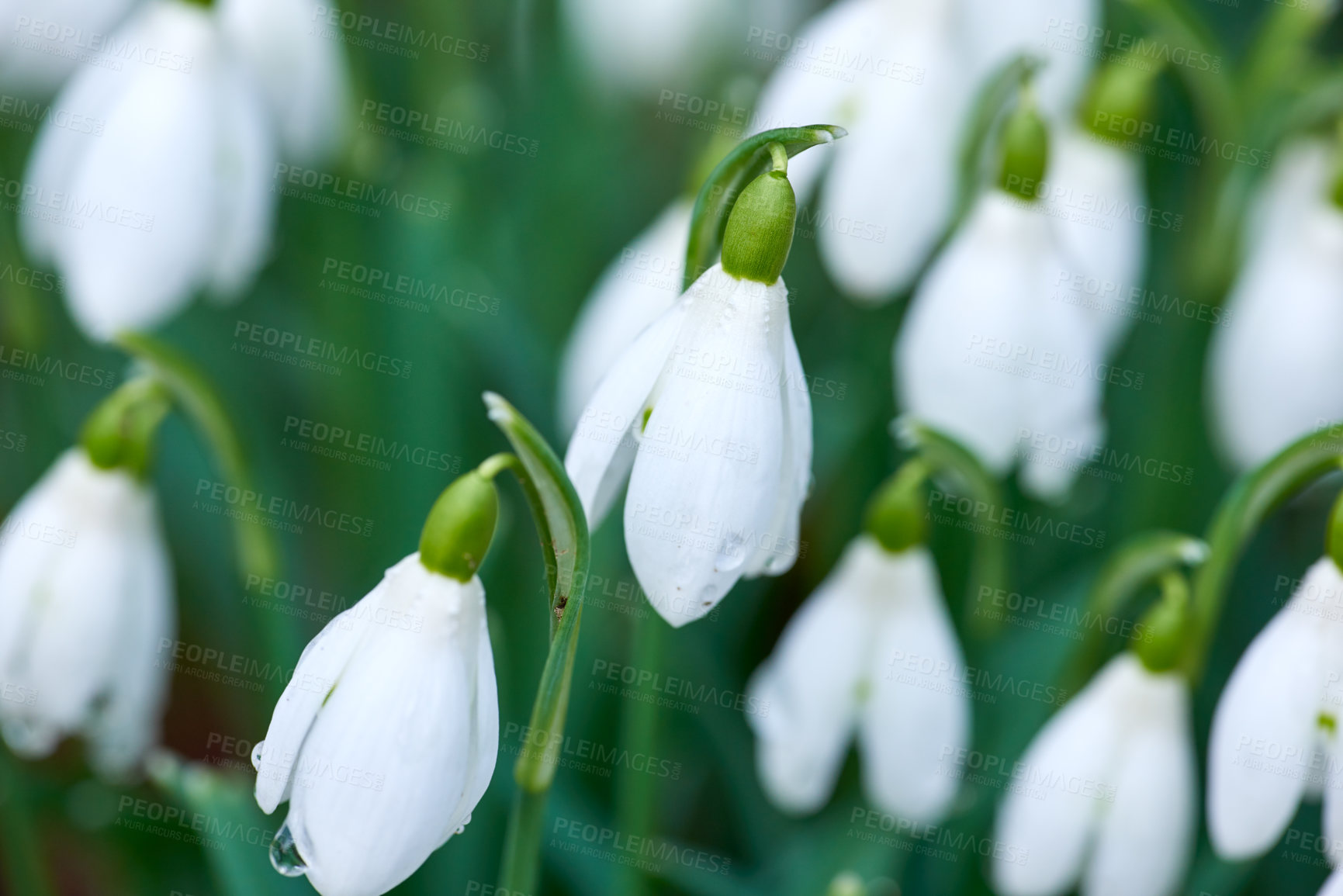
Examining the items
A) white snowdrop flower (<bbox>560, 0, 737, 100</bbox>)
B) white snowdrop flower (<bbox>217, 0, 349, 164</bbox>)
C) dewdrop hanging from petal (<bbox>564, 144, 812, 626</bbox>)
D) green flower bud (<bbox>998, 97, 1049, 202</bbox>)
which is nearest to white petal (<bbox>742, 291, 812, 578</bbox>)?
dewdrop hanging from petal (<bbox>564, 144, 812, 626</bbox>)

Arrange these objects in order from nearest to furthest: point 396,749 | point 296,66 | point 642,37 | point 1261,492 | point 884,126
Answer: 1. point 396,749
2. point 1261,492
3. point 884,126
4. point 296,66
5. point 642,37

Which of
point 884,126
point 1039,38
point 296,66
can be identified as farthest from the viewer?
point 296,66

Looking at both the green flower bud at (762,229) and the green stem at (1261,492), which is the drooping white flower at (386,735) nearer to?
the green flower bud at (762,229)

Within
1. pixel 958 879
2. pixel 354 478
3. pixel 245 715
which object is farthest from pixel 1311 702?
pixel 245 715

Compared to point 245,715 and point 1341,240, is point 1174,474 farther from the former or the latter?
point 245,715

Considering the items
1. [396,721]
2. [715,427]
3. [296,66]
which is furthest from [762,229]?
[296,66]

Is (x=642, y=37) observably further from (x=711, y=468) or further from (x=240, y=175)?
(x=711, y=468)

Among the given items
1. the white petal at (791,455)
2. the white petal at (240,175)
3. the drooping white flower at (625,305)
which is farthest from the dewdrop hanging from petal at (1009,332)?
the white petal at (240,175)
